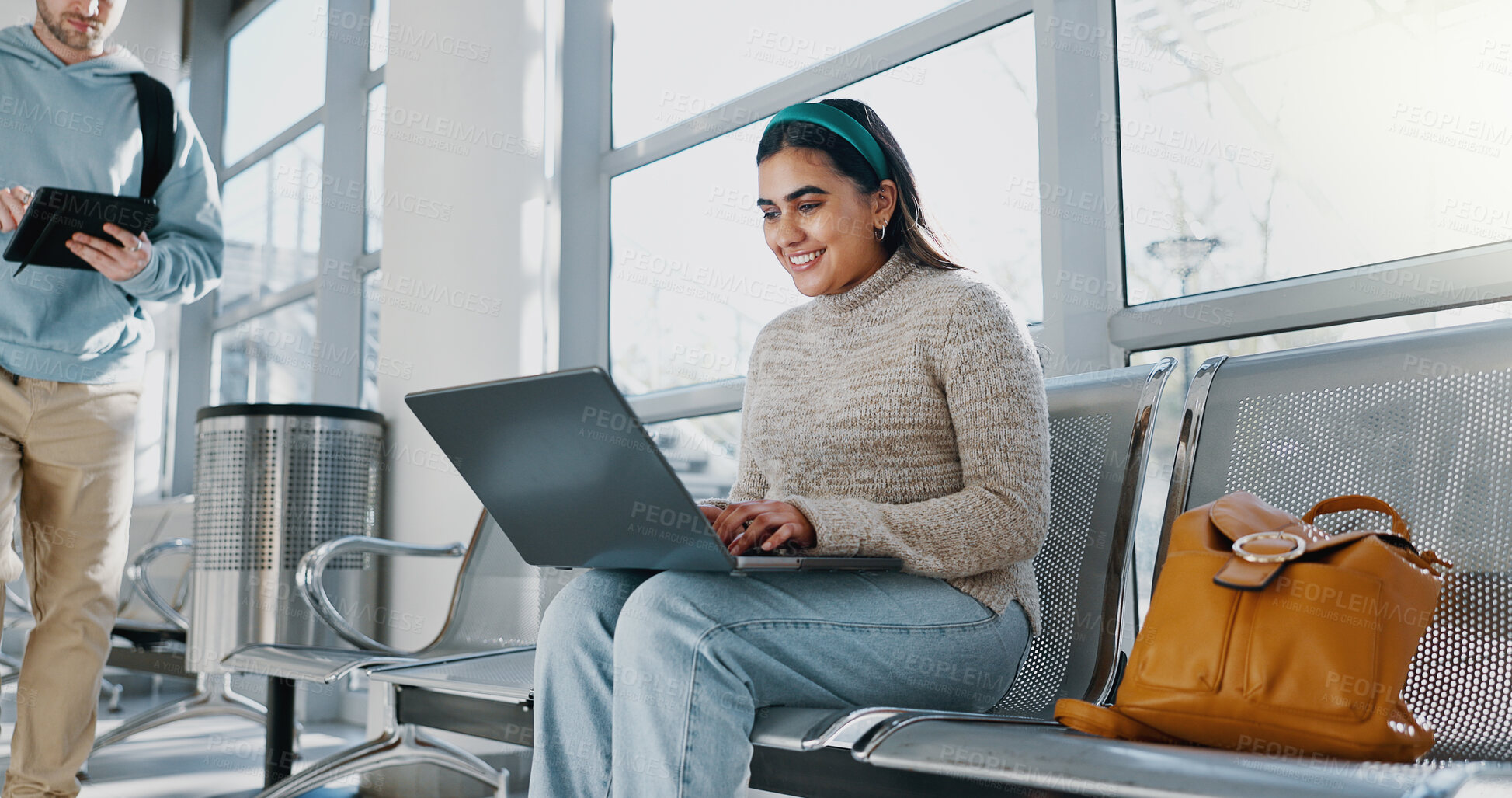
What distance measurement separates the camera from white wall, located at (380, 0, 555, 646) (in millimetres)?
3039

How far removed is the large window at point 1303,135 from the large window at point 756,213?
0.24 meters

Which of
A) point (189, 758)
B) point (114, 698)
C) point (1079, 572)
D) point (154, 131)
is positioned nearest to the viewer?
point (1079, 572)

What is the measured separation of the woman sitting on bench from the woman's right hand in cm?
144

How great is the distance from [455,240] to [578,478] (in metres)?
2.18

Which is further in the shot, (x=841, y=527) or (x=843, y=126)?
(x=843, y=126)

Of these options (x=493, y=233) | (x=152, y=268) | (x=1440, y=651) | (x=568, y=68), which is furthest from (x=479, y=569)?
(x=1440, y=651)

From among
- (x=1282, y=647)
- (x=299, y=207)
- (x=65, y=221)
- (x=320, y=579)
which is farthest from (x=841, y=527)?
(x=299, y=207)

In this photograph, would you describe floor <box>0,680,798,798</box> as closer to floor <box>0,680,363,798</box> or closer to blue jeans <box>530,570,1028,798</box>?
floor <box>0,680,363,798</box>

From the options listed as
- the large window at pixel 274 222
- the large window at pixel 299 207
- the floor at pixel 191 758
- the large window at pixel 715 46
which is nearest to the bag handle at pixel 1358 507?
the floor at pixel 191 758

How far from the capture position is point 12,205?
2057mm

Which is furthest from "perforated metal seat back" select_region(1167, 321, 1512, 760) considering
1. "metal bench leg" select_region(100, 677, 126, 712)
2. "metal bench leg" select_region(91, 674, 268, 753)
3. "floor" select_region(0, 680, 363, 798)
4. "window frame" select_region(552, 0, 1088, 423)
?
"metal bench leg" select_region(100, 677, 126, 712)

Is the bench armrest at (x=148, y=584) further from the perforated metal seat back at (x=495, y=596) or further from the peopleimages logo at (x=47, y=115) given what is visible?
the peopleimages logo at (x=47, y=115)

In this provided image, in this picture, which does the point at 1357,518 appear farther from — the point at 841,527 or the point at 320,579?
the point at 320,579

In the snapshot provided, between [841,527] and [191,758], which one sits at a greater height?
[841,527]
